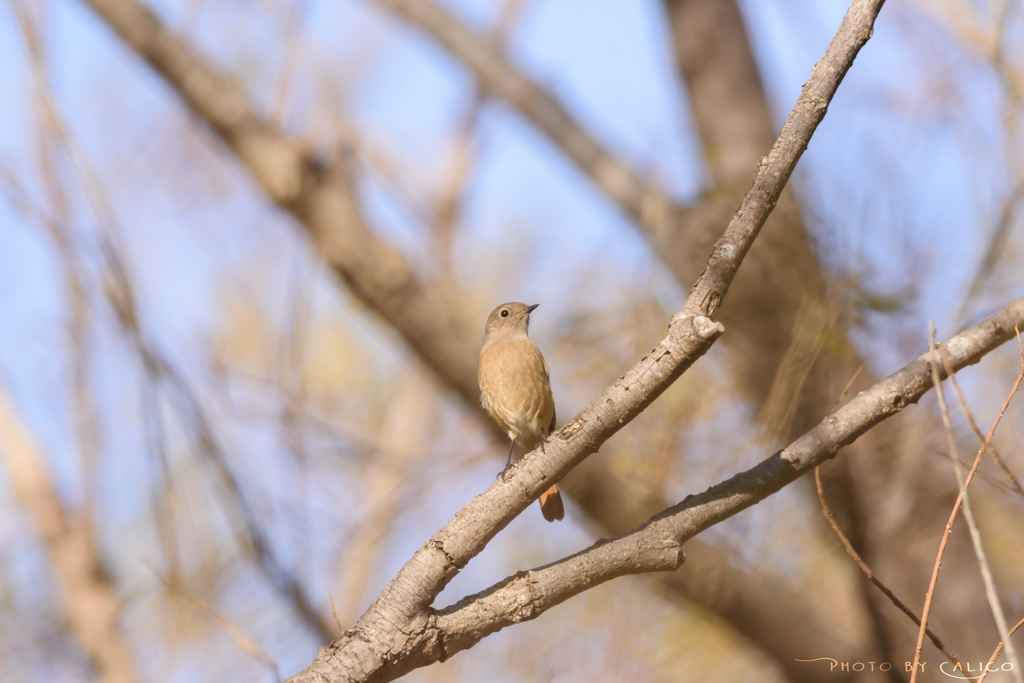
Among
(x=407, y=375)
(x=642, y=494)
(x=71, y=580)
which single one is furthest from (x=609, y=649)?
(x=407, y=375)

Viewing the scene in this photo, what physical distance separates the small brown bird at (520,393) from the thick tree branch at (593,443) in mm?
2095

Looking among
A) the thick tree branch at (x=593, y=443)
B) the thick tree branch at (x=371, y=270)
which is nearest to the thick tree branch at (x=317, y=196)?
the thick tree branch at (x=371, y=270)

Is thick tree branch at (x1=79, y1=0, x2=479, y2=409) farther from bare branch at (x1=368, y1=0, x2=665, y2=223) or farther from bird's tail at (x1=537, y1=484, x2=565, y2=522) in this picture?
bare branch at (x1=368, y1=0, x2=665, y2=223)

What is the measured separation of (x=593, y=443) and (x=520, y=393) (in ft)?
7.70

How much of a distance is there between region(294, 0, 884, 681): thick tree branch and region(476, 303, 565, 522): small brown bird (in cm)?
210

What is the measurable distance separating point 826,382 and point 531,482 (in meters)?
2.77

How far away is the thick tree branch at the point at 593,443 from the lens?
6.16 ft

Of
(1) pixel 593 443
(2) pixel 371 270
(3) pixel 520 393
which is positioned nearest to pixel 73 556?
(2) pixel 371 270

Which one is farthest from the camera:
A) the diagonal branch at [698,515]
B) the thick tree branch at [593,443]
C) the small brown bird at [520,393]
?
the small brown bird at [520,393]

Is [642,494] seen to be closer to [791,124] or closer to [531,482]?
[531,482]

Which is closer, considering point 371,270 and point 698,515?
point 698,515

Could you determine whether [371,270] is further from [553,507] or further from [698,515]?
[698,515]

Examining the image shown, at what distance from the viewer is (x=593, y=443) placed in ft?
6.50

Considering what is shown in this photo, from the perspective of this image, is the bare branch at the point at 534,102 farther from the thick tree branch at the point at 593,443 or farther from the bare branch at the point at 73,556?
the bare branch at the point at 73,556
